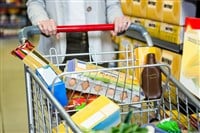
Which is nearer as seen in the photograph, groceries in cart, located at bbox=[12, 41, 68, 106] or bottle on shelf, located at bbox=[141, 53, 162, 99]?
groceries in cart, located at bbox=[12, 41, 68, 106]

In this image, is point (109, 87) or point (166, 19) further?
point (166, 19)

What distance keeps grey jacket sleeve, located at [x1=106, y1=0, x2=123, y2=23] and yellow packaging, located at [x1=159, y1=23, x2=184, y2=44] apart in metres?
0.60

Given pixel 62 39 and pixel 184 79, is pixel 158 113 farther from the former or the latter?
pixel 62 39

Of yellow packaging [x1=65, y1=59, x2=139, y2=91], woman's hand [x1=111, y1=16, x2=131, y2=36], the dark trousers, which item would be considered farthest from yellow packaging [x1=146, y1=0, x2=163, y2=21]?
yellow packaging [x1=65, y1=59, x2=139, y2=91]

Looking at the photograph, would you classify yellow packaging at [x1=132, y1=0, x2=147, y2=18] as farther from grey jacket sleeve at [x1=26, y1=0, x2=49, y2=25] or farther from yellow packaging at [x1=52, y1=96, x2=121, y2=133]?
yellow packaging at [x1=52, y1=96, x2=121, y2=133]

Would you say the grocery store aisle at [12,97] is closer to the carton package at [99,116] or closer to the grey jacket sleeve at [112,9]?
the grey jacket sleeve at [112,9]

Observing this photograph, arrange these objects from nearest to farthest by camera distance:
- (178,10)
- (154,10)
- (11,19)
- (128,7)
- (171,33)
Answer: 1. (178,10)
2. (171,33)
3. (154,10)
4. (128,7)
5. (11,19)

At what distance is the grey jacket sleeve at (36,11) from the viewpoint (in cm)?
177

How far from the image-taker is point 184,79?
5.00 ft

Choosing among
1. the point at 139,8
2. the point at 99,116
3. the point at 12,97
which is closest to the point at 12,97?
the point at 12,97

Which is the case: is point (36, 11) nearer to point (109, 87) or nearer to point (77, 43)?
point (77, 43)

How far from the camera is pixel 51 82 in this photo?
4.23 feet

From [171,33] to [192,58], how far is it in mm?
1043

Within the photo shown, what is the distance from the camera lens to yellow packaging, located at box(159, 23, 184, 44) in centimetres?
240
